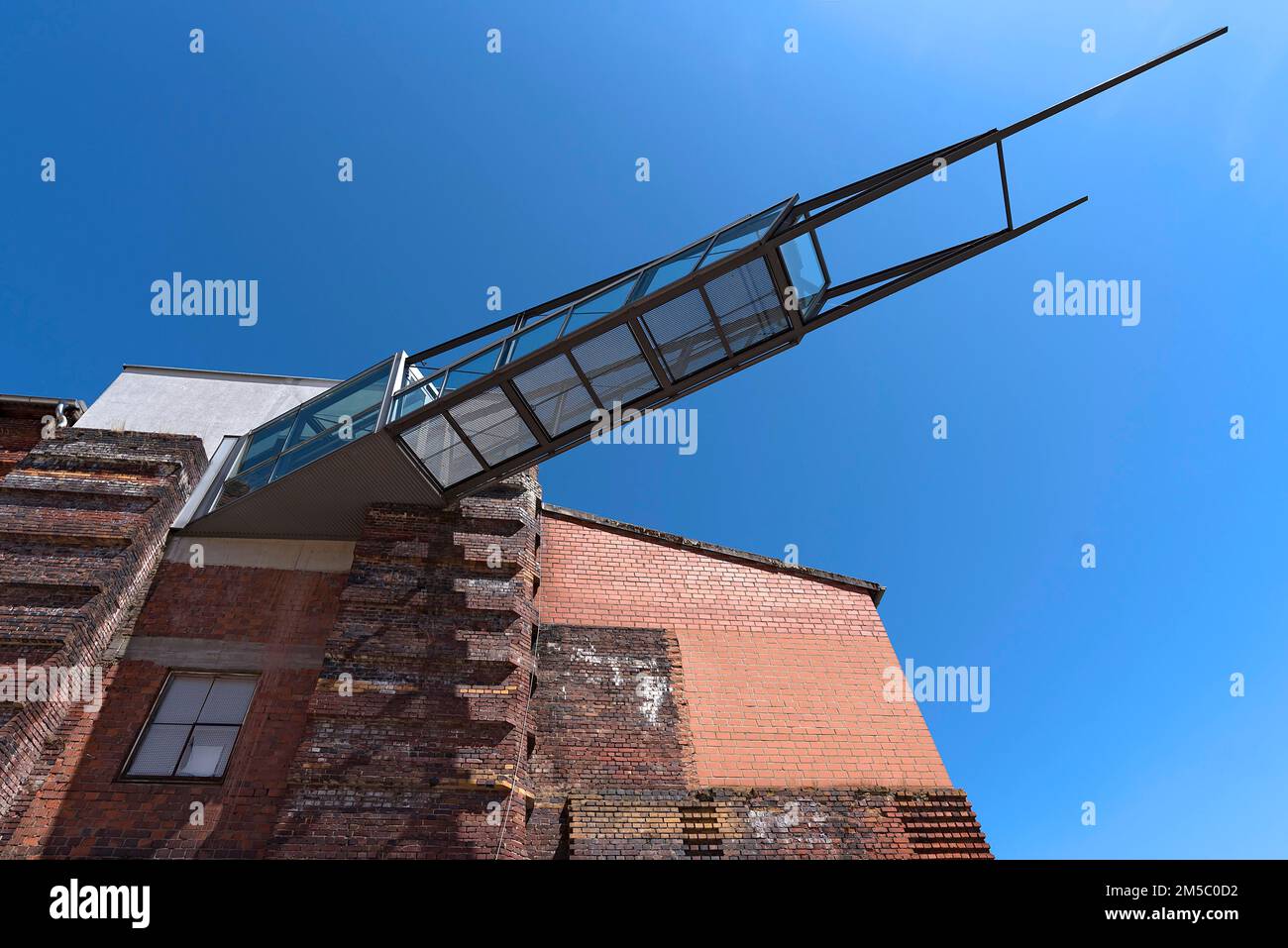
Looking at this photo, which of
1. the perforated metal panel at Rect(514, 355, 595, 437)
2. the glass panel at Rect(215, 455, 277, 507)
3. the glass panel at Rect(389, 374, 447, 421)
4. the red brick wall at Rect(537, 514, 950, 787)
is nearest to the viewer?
the perforated metal panel at Rect(514, 355, 595, 437)

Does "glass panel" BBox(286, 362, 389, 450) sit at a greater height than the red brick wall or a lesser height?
greater

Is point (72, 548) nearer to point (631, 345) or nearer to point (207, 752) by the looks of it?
point (207, 752)

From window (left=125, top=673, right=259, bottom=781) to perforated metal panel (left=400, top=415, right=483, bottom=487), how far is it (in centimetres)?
324

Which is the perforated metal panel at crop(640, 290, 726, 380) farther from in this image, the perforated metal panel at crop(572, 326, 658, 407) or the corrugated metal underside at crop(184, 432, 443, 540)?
the corrugated metal underside at crop(184, 432, 443, 540)

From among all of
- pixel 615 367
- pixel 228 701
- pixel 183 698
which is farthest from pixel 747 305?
pixel 183 698

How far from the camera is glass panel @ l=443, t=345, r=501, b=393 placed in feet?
29.7

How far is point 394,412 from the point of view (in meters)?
9.33

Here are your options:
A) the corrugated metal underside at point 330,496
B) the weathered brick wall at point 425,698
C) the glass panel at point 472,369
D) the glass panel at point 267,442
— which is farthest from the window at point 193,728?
the glass panel at point 472,369

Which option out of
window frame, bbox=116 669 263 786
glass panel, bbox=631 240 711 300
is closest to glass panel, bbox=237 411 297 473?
window frame, bbox=116 669 263 786
